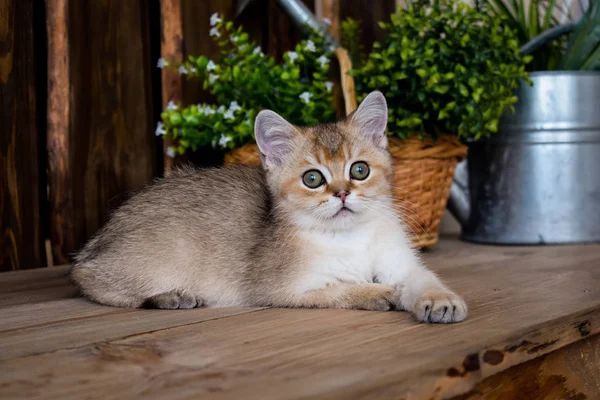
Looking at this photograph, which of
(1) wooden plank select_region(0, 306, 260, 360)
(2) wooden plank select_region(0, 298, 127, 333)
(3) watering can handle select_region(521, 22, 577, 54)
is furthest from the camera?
(3) watering can handle select_region(521, 22, 577, 54)

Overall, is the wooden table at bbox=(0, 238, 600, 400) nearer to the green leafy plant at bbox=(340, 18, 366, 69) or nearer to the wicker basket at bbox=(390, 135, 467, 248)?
the wicker basket at bbox=(390, 135, 467, 248)

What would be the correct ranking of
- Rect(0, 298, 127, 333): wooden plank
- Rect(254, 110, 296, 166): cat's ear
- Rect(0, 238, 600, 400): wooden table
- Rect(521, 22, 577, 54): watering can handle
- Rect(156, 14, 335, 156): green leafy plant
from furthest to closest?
1. Rect(521, 22, 577, 54): watering can handle
2. Rect(156, 14, 335, 156): green leafy plant
3. Rect(254, 110, 296, 166): cat's ear
4. Rect(0, 298, 127, 333): wooden plank
5. Rect(0, 238, 600, 400): wooden table

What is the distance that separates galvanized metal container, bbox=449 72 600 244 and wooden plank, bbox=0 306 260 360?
4.91 feet

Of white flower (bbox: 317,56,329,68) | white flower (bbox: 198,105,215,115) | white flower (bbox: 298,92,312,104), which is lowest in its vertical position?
white flower (bbox: 198,105,215,115)

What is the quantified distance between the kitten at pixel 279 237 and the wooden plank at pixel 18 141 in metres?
0.56

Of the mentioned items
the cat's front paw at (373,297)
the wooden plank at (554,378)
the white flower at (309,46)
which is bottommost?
the wooden plank at (554,378)

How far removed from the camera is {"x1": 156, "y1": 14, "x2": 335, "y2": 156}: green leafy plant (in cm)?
256

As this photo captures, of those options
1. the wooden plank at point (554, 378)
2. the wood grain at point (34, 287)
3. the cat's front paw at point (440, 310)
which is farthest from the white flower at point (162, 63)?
the wooden plank at point (554, 378)

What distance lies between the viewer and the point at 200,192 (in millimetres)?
2096

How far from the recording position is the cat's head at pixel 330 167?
72.1 inches

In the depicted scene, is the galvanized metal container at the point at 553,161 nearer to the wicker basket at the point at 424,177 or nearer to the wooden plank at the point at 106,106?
the wicker basket at the point at 424,177

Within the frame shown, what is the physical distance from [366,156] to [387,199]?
127 millimetres

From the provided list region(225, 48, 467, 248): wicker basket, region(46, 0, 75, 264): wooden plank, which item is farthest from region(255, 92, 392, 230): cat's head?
region(46, 0, 75, 264): wooden plank

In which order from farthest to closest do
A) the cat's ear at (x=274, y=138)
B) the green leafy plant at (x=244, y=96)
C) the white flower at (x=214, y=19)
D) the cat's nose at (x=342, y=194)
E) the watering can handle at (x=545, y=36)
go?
1. the watering can handle at (x=545, y=36)
2. the white flower at (x=214, y=19)
3. the green leafy plant at (x=244, y=96)
4. the cat's ear at (x=274, y=138)
5. the cat's nose at (x=342, y=194)
